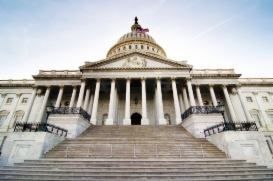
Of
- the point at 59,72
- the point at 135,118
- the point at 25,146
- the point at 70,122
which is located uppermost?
the point at 59,72

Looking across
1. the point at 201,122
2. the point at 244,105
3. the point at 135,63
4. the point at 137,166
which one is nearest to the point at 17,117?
the point at 135,63

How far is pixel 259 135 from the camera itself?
422 inches

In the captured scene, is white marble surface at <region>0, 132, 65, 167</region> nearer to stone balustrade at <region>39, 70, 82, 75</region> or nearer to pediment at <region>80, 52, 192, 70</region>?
pediment at <region>80, 52, 192, 70</region>

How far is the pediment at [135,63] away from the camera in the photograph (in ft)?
82.5

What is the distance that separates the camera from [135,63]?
25.7 m

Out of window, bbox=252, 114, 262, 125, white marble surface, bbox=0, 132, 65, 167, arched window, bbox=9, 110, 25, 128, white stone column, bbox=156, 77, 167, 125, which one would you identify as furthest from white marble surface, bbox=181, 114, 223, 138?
arched window, bbox=9, 110, 25, 128

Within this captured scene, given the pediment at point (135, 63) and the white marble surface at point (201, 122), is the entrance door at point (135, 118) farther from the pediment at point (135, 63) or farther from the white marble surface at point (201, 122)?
the white marble surface at point (201, 122)

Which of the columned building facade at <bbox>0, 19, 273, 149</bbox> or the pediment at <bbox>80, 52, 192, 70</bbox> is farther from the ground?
the pediment at <bbox>80, 52, 192, 70</bbox>

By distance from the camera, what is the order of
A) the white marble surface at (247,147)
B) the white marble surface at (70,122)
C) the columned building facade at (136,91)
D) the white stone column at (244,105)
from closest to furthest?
the white marble surface at (247,147) < the white marble surface at (70,122) < the columned building facade at (136,91) < the white stone column at (244,105)

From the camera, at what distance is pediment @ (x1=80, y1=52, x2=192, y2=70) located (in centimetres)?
2514

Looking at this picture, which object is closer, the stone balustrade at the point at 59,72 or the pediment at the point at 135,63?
the pediment at the point at 135,63

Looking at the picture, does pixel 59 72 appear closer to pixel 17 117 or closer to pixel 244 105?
pixel 17 117

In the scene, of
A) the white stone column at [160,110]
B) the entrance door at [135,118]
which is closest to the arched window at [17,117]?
the entrance door at [135,118]

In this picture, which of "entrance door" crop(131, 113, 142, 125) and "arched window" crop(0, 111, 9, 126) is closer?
"arched window" crop(0, 111, 9, 126)
